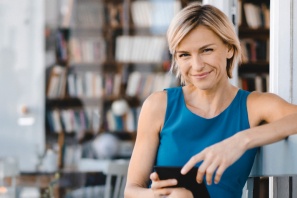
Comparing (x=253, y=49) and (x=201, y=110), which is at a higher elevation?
(x=253, y=49)

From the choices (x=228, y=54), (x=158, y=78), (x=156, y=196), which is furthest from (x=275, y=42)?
(x=158, y=78)

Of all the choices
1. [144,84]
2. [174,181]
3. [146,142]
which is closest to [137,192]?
[146,142]

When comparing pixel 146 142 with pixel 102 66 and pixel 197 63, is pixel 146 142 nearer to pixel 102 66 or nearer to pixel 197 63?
pixel 197 63

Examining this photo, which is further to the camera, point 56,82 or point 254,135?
point 56,82

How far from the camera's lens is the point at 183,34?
174 centimetres

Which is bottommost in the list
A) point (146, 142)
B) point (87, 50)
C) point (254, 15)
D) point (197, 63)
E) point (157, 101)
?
point (146, 142)

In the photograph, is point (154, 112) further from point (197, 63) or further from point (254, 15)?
point (254, 15)

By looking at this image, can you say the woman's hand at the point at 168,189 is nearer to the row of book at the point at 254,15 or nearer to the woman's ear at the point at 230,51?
the woman's ear at the point at 230,51

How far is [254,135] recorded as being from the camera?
5.14 feet

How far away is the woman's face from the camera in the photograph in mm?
1746

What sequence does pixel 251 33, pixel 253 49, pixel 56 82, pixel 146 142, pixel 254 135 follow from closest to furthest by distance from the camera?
pixel 254 135 < pixel 146 142 < pixel 251 33 < pixel 253 49 < pixel 56 82

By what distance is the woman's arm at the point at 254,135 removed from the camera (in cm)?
144

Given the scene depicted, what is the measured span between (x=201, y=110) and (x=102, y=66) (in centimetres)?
380

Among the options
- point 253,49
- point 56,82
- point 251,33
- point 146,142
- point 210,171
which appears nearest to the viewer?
point 210,171
